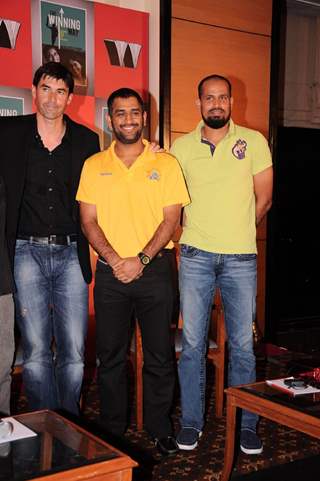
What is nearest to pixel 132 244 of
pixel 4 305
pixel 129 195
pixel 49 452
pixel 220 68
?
pixel 129 195

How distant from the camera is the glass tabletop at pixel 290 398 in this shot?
2232mm

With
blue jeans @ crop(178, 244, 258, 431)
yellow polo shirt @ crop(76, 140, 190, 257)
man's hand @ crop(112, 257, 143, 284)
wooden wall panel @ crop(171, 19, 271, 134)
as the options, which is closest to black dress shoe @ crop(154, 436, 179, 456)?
blue jeans @ crop(178, 244, 258, 431)

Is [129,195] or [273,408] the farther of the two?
[129,195]

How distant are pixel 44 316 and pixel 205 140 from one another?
3.65 ft

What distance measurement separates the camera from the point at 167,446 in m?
2.88

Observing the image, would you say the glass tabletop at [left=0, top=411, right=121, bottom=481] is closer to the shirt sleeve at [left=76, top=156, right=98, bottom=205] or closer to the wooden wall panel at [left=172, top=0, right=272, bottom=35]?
the shirt sleeve at [left=76, top=156, right=98, bottom=205]

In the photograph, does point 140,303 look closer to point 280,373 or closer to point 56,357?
point 56,357

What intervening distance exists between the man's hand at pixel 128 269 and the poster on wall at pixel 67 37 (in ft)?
6.06

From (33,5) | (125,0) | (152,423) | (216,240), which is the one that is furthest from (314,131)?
(152,423)

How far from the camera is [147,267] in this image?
2795 mm

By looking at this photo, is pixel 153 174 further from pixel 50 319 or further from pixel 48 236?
pixel 50 319

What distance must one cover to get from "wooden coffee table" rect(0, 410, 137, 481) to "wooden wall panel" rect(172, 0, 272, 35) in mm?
3308

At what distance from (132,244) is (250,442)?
1078mm

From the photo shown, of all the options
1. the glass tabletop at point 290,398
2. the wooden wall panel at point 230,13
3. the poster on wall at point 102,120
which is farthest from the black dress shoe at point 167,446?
the wooden wall panel at point 230,13
